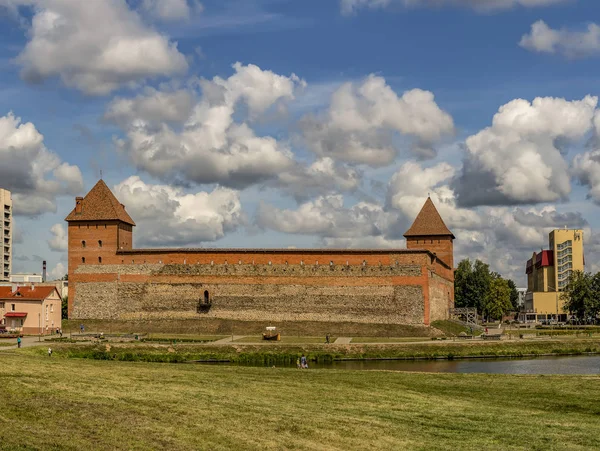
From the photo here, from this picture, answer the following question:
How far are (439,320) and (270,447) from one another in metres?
44.5

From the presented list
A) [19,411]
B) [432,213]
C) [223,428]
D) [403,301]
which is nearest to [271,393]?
[223,428]

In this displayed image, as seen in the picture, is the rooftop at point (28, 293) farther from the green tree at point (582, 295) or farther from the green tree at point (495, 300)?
the green tree at point (582, 295)

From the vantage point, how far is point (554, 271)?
122125mm

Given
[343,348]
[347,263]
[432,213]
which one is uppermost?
[432,213]

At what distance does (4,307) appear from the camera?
168ft

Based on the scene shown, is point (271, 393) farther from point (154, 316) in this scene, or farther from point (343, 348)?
point (154, 316)

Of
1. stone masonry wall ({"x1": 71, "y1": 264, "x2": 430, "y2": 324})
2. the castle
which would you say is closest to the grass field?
stone masonry wall ({"x1": 71, "y1": 264, "x2": 430, "y2": 324})

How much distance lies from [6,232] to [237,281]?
7821 cm

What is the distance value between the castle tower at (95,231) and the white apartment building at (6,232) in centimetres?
6688

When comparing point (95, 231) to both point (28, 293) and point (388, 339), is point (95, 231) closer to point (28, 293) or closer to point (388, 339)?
point (28, 293)

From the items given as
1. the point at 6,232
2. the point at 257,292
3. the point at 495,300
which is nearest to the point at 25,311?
the point at 257,292

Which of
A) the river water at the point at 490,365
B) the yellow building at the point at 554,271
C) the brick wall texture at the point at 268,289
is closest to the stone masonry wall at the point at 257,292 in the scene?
the brick wall texture at the point at 268,289

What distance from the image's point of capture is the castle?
5506 cm

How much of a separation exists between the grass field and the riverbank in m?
15.7
